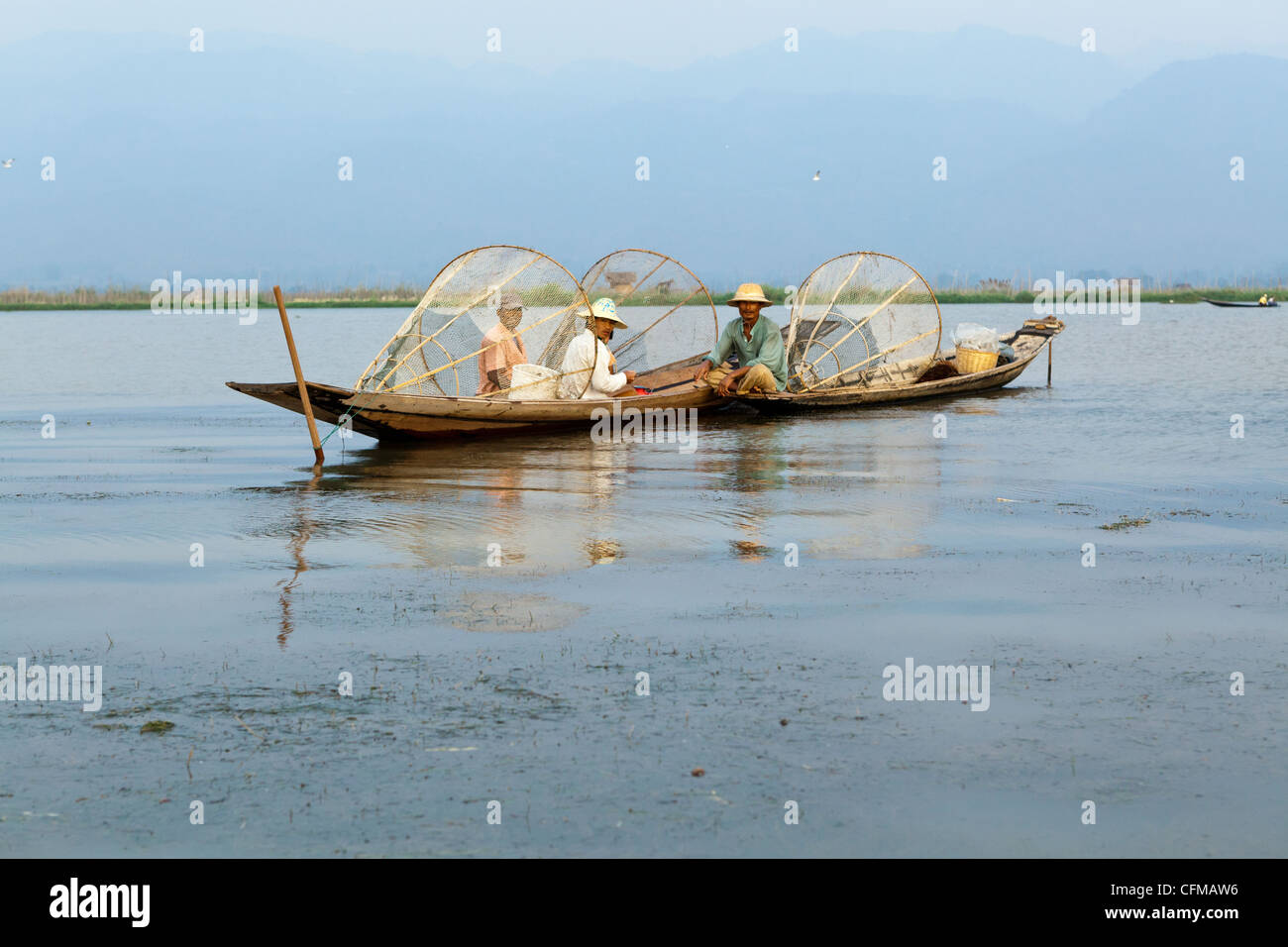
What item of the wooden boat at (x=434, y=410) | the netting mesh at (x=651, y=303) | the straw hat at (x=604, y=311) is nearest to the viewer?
the wooden boat at (x=434, y=410)

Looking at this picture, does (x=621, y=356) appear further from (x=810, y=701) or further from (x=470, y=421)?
(x=810, y=701)

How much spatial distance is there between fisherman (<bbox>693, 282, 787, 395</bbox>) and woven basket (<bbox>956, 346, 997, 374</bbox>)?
5.24 m

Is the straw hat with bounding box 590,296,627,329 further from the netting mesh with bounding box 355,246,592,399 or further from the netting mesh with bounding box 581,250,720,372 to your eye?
the netting mesh with bounding box 581,250,720,372

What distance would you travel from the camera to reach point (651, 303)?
1920cm

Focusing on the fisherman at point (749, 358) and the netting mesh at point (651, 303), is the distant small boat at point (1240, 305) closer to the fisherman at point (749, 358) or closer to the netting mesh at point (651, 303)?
the netting mesh at point (651, 303)

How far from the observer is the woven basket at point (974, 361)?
22344 millimetres

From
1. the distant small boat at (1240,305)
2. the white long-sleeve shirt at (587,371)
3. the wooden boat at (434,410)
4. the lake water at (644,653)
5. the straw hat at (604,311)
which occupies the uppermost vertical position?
the distant small boat at (1240,305)

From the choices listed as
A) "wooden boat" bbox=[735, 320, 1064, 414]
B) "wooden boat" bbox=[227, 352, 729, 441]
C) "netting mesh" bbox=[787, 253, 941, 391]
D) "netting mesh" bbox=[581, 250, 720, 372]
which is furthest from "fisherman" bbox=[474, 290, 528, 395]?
"netting mesh" bbox=[787, 253, 941, 391]

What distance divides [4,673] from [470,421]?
9.47 metres

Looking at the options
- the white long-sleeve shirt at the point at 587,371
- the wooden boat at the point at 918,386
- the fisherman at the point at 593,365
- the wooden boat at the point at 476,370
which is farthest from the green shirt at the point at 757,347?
the white long-sleeve shirt at the point at 587,371

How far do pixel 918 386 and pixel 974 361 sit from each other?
2.10 m

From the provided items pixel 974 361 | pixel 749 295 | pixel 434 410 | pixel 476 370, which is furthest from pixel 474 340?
pixel 974 361

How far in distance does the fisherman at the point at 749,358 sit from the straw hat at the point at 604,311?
6.04 feet

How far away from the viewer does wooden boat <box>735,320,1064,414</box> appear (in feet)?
61.0
